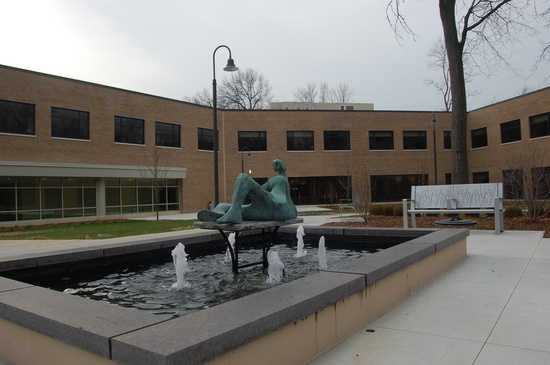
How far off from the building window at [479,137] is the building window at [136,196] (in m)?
28.8

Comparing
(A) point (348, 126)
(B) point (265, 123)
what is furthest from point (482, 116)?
(B) point (265, 123)

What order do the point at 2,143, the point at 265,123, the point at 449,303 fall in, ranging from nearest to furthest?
the point at 449,303
the point at 2,143
the point at 265,123

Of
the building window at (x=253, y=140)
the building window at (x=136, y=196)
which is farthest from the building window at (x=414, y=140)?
the building window at (x=136, y=196)

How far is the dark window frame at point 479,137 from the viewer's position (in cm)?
3859

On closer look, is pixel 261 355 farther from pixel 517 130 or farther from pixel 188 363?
pixel 517 130

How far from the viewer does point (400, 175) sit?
41062 millimetres

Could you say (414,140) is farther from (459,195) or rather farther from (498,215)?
(498,215)

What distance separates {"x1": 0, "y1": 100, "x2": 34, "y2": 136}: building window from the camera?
23.9 m

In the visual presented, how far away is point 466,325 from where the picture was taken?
4191 mm

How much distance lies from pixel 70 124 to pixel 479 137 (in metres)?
35.7

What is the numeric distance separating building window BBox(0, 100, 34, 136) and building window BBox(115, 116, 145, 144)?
19.2ft

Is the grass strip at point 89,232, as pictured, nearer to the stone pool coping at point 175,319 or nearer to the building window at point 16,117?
the building window at point 16,117

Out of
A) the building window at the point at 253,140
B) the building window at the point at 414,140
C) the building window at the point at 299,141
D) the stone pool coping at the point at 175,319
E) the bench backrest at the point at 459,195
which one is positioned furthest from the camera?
the building window at the point at 414,140

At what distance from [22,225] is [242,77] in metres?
41.0
